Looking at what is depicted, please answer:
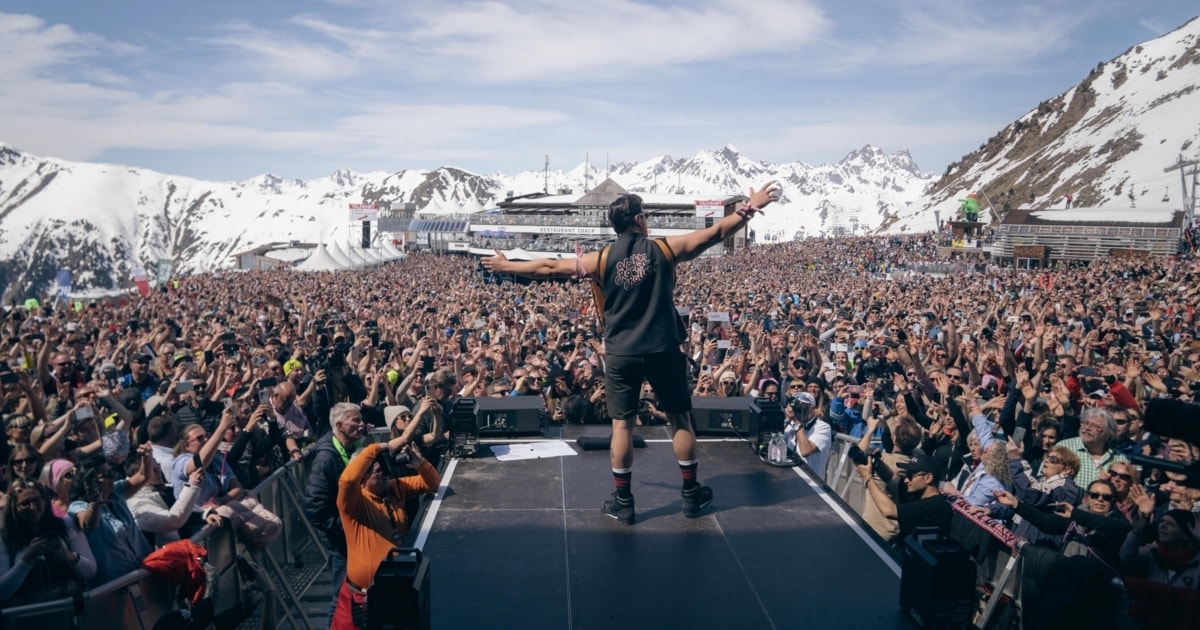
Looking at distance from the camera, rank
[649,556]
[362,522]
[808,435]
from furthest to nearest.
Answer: [808,435] → [649,556] → [362,522]

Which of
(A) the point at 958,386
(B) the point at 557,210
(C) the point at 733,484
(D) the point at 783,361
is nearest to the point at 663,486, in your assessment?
(C) the point at 733,484

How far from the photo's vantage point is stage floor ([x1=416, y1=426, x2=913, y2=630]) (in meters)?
3.71

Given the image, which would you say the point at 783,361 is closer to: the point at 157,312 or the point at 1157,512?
the point at 1157,512

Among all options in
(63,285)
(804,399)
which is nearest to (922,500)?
(804,399)

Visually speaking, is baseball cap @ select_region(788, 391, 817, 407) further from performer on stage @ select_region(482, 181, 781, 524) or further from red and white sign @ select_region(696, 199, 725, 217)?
red and white sign @ select_region(696, 199, 725, 217)

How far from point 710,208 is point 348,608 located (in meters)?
74.2

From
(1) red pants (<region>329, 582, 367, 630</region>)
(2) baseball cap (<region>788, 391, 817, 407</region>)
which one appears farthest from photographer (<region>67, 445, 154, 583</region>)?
(2) baseball cap (<region>788, 391, 817, 407</region>)

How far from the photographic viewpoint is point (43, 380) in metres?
8.26

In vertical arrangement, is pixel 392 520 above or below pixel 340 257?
below

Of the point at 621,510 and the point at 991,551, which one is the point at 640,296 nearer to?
the point at 621,510

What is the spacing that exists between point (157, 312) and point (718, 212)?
61250 mm

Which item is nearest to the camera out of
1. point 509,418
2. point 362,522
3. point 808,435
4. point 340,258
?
point 362,522

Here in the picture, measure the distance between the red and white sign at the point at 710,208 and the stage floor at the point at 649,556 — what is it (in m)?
70.1

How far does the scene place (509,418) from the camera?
266 inches
